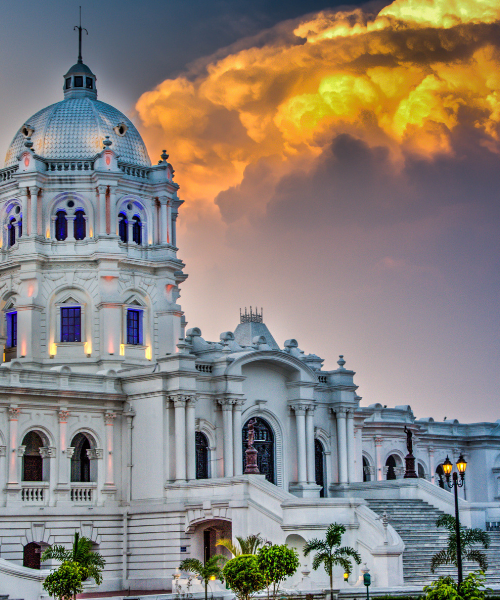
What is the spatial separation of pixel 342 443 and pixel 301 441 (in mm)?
3450

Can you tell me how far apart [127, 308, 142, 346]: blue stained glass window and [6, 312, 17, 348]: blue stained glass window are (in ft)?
18.3

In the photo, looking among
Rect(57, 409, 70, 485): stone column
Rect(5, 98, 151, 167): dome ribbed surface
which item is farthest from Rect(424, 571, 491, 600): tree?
Rect(5, 98, 151, 167): dome ribbed surface

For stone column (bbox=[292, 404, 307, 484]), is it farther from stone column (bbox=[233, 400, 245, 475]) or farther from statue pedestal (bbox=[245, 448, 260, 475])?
statue pedestal (bbox=[245, 448, 260, 475])

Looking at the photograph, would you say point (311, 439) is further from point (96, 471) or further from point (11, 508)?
point (11, 508)

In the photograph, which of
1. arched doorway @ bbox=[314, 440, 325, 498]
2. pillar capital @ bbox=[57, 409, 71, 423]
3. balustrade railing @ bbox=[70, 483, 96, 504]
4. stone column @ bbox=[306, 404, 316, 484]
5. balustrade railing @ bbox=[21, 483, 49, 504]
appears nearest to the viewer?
balustrade railing @ bbox=[21, 483, 49, 504]

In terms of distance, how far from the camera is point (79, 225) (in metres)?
55.0

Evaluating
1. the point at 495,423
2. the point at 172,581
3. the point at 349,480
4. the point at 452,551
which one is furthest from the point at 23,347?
the point at 495,423

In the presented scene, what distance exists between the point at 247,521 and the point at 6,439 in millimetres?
10725

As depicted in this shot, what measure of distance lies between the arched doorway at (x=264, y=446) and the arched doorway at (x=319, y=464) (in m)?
3.44

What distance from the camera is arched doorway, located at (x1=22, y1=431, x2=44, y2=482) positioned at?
155 feet

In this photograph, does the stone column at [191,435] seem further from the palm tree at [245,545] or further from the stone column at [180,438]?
the palm tree at [245,545]

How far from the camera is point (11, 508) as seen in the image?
1786 inches

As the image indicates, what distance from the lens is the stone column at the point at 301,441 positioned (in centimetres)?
5269

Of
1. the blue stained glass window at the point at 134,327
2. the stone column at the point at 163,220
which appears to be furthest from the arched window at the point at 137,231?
the blue stained glass window at the point at 134,327
